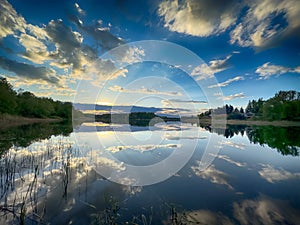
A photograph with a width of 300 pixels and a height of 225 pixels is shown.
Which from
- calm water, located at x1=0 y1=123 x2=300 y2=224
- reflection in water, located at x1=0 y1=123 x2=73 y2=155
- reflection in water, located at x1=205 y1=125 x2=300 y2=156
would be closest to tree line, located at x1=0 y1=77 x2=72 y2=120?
reflection in water, located at x1=0 y1=123 x2=73 y2=155

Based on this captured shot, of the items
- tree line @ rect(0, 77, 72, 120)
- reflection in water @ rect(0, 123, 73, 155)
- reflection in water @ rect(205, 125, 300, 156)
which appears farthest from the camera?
tree line @ rect(0, 77, 72, 120)

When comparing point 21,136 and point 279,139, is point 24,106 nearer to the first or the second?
point 21,136

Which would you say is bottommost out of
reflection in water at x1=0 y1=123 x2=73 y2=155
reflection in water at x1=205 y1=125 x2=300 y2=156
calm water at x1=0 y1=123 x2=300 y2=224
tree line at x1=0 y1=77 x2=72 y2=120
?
reflection in water at x1=205 y1=125 x2=300 y2=156

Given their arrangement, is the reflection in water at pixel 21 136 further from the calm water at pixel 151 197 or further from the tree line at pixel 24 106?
the tree line at pixel 24 106

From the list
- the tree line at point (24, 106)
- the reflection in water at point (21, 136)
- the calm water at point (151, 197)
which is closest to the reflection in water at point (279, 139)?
the calm water at point (151, 197)

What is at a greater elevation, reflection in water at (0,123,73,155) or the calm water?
reflection in water at (0,123,73,155)

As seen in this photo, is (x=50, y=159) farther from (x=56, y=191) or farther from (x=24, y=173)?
(x=56, y=191)

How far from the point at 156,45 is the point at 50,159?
17361mm

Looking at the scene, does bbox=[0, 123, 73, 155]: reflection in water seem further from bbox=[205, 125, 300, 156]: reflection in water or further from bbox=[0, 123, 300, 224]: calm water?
bbox=[205, 125, 300, 156]: reflection in water

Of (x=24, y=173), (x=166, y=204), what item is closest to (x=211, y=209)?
(x=166, y=204)

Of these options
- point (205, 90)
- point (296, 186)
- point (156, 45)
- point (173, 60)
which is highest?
point (156, 45)

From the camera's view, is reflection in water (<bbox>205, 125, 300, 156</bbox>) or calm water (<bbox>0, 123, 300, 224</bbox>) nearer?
calm water (<bbox>0, 123, 300, 224</bbox>)

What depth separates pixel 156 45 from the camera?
69.7 ft

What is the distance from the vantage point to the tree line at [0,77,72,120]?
40.5 meters
